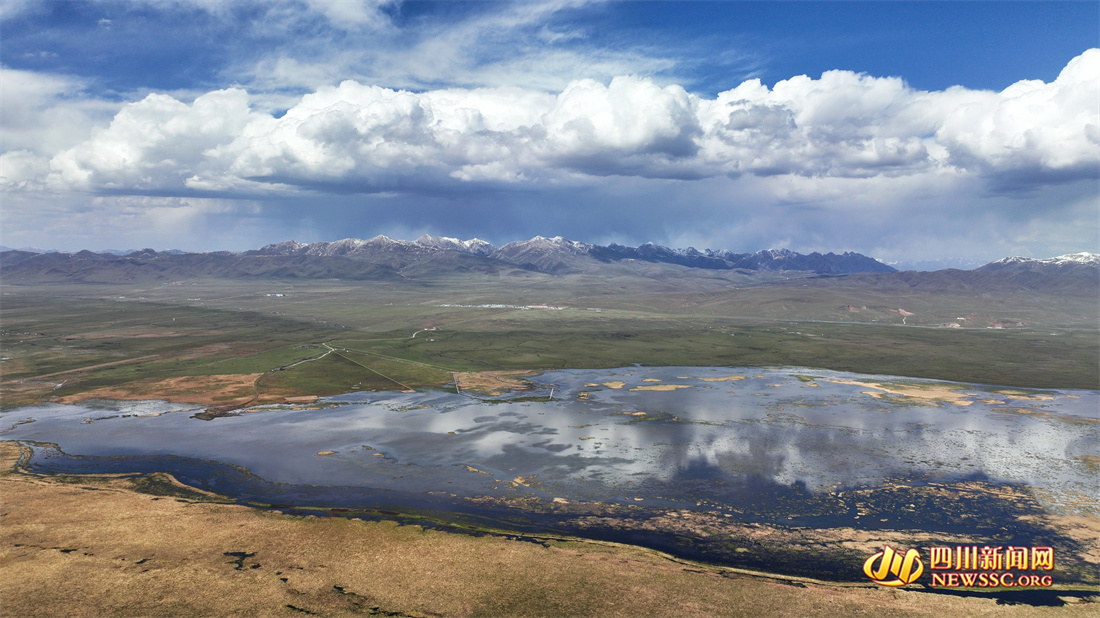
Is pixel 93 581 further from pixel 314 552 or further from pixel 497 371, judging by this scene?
pixel 497 371

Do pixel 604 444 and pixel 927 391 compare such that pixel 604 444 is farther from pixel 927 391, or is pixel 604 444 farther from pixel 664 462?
pixel 927 391

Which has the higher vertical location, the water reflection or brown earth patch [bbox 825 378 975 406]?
brown earth patch [bbox 825 378 975 406]

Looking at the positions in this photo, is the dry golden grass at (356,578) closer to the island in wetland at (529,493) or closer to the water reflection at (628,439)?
the island in wetland at (529,493)

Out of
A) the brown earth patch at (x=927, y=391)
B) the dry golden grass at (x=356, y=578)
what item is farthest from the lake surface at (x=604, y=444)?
the dry golden grass at (x=356, y=578)

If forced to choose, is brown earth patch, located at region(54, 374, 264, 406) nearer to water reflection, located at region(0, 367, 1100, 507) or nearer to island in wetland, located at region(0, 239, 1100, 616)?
island in wetland, located at region(0, 239, 1100, 616)

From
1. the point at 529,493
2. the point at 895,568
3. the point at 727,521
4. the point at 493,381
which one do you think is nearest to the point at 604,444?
the point at 529,493

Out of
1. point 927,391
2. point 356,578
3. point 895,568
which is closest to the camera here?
point 356,578

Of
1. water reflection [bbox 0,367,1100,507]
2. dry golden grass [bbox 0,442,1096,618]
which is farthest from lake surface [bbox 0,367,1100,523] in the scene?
dry golden grass [bbox 0,442,1096,618]

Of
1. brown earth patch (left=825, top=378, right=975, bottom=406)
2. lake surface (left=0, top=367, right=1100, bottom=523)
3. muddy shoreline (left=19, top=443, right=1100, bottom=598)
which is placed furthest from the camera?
brown earth patch (left=825, top=378, right=975, bottom=406)
